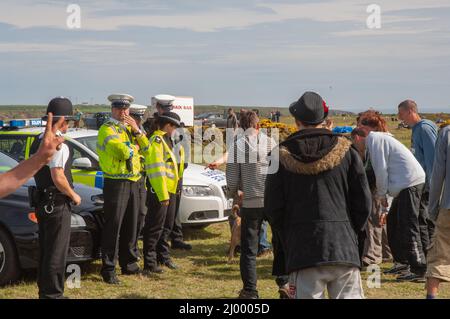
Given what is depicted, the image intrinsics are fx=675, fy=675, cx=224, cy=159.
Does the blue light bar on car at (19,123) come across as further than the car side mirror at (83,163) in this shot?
Yes

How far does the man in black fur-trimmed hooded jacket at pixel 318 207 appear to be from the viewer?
4.25 metres

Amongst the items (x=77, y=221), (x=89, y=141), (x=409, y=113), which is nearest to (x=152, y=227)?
(x=77, y=221)

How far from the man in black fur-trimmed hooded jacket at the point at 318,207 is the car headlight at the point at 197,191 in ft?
17.5

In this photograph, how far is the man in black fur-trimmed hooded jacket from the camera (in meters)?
4.25

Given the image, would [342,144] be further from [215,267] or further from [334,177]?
[215,267]

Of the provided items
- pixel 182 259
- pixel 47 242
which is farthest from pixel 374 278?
pixel 47 242

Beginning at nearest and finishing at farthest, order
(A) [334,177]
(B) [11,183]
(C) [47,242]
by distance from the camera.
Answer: (B) [11,183] < (A) [334,177] < (C) [47,242]

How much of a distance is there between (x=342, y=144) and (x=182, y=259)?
4762mm

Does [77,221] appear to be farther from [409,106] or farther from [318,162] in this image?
[409,106]

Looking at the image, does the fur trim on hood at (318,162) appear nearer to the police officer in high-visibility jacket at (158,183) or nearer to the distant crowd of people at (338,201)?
the distant crowd of people at (338,201)

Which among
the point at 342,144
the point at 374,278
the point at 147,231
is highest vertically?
the point at 342,144

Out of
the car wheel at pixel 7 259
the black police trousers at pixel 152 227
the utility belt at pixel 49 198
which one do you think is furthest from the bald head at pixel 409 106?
the car wheel at pixel 7 259
